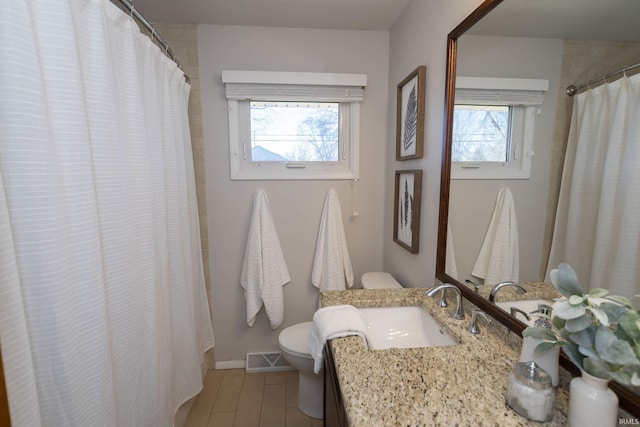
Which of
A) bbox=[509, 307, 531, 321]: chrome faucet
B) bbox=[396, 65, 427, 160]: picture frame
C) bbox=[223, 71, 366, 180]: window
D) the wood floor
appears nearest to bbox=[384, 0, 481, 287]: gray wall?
bbox=[396, 65, 427, 160]: picture frame

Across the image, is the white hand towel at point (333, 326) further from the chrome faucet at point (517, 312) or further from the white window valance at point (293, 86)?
the white window valance at point (293, 86)

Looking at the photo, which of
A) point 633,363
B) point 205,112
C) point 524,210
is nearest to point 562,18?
point 524,210

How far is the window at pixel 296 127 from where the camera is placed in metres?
1.93

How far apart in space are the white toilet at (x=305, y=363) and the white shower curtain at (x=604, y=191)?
111 cm

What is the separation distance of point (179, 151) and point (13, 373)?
3.72 feet

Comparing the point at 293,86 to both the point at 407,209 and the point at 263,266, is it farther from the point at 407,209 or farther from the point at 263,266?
the point at 263,266

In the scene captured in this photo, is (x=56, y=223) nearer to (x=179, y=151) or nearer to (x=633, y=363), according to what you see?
(x=179, y=151)

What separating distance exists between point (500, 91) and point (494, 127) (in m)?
0.12

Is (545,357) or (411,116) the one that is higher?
(411,116)

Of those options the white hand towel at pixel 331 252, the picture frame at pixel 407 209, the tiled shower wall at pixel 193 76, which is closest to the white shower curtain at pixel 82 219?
the tiled shower wall at pixel 193 76

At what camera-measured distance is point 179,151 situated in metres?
1.52

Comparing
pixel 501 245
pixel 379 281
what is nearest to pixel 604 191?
pixel 501 245

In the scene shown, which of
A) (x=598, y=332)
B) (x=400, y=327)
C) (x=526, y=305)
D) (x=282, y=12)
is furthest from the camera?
(x=282, y=12)

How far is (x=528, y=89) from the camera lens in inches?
33.5
